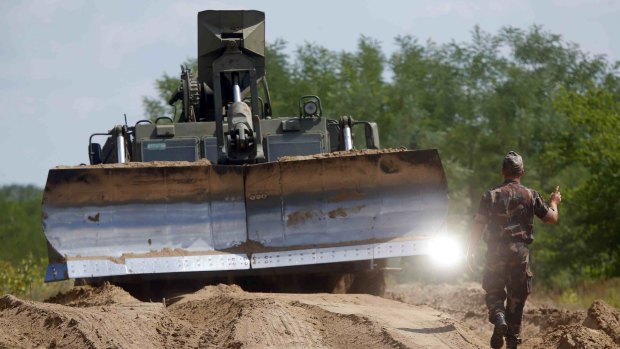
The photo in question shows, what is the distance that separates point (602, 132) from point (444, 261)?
15.5m

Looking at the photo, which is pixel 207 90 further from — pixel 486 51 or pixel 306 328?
pixel 486 51

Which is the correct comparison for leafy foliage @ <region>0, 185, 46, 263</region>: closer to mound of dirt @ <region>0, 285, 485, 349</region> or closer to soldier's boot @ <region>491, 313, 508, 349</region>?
mound of dirt @ <region>0, 285, 485, 349</region>

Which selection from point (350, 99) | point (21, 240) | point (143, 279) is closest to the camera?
point (143, 279)

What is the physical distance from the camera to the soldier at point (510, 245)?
9.37 metres

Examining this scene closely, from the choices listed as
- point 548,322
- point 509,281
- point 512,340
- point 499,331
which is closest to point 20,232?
point 548,322

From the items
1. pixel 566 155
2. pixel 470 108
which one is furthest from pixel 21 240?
pixel 566 155

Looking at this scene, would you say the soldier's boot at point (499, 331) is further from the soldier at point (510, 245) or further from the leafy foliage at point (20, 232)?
the leafy foliage at point (20, 232)

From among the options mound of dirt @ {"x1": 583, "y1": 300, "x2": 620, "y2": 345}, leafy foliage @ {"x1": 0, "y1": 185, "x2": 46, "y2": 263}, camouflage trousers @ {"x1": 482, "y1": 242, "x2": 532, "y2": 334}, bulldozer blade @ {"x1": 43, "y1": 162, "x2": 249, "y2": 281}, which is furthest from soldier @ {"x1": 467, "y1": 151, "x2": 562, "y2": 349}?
leafy foliage @ {"x1": 0, "y1": 185, "x2": 46, "y2": 263}

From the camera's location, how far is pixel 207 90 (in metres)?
14.8

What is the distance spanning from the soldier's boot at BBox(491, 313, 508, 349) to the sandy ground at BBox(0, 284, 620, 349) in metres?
0.14

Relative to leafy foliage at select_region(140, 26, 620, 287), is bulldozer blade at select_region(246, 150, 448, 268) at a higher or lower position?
lower

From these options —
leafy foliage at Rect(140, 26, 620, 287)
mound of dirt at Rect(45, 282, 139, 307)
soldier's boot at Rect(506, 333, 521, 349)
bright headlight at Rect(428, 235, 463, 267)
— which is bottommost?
soldier's boot at Rect(506, 333, 521, 349)

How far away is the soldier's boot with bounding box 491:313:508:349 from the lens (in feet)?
29.8

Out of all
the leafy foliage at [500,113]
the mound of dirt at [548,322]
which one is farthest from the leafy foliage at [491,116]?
the mound of dirt at [548,322]
